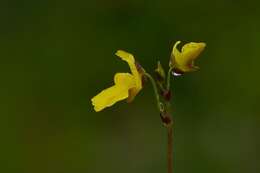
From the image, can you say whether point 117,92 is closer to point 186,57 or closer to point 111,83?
point 186,57

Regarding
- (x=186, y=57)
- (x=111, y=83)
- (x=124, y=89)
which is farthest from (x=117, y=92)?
(x=111, y=83)

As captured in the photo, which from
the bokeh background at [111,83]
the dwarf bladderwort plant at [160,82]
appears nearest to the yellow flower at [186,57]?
the dwarf bladderwort plant at [160,82]

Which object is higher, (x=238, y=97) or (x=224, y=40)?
(x=224, y=40)

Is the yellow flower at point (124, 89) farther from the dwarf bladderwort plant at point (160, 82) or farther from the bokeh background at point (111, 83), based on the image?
the bokeh background at point (111, 83)

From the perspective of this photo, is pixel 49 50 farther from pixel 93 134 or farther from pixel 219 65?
pixel 219 65

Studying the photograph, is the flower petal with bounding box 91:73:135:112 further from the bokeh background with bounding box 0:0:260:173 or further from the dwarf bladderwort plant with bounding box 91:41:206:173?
the bokeh background with bounding box 0:0:260:173

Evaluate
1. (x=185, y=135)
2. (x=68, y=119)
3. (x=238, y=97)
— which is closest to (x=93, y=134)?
(x=68, y=119)

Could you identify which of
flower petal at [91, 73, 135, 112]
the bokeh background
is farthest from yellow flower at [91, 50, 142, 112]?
the bokeh background

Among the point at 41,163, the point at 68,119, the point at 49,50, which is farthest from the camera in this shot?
the point at 49,50
